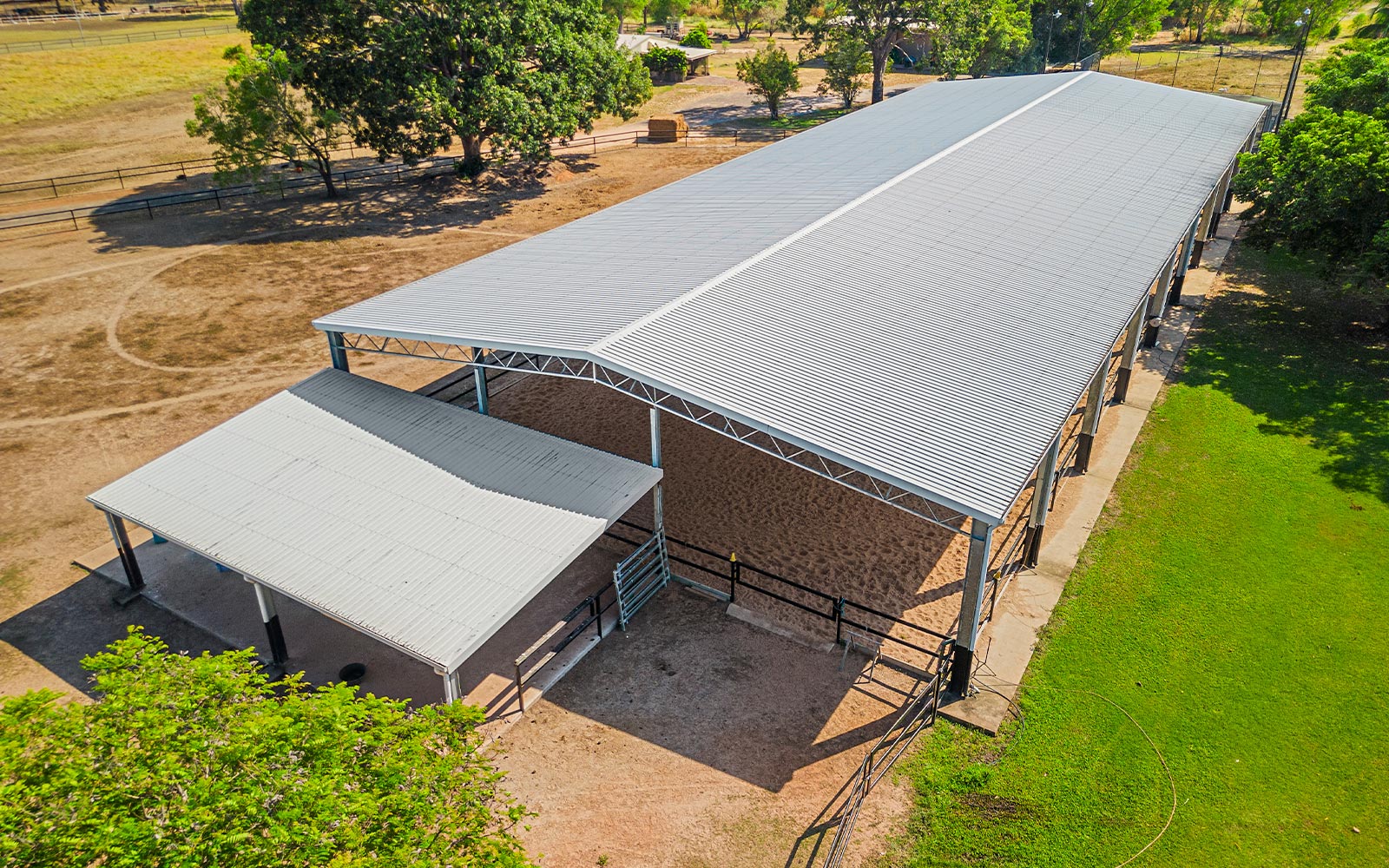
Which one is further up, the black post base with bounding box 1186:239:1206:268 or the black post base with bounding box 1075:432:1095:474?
the black post base with bounding box 1186:239:1206:268

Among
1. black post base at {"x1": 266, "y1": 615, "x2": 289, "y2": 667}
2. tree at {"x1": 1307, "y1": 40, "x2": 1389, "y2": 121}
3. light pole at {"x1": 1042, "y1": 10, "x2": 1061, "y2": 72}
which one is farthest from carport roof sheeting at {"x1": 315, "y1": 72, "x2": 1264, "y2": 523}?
light pole at {"x1": 1042, "y1": 10, "x2": 1061, "y2": 72}

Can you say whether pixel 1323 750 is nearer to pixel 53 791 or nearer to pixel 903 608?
pixel 903 608

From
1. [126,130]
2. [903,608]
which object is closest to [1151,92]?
[903,608]

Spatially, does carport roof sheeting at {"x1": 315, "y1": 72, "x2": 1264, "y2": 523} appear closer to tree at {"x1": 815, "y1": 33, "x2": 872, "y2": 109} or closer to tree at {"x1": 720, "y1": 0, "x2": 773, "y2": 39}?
tree at {"x1": 815, "y1": 33, "x2": 872, "y2": 109}

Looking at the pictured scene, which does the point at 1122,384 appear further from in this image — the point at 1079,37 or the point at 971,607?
the point at 1079,37

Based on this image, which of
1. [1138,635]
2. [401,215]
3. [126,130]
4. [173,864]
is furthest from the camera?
[126,130]

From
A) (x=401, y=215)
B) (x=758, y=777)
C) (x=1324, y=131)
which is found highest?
(x=1324, y=131)
